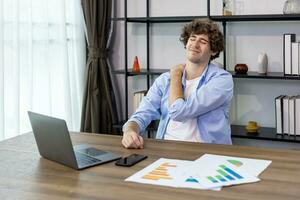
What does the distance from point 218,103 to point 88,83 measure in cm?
176

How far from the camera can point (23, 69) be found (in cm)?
322

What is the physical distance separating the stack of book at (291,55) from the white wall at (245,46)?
0.70 ft

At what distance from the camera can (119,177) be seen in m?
1.58

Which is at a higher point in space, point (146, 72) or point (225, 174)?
point (146, 72)

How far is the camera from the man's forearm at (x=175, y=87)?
7.81ft

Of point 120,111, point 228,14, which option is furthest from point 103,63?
point 228,14

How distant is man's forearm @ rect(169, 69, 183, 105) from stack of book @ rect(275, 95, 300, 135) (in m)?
1.15

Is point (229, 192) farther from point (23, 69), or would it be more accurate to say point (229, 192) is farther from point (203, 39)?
point (23, 69)

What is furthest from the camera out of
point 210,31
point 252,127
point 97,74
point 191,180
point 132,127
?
point 97,74

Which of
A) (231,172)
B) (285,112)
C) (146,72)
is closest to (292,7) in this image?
(285,112)

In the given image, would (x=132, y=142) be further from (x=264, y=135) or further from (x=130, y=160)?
(x=264, y=135)

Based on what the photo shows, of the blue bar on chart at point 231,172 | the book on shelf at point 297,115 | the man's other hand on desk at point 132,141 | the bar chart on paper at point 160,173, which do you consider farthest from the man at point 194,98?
the book on shelf at point 297,115

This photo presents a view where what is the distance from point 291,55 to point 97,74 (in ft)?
5.45

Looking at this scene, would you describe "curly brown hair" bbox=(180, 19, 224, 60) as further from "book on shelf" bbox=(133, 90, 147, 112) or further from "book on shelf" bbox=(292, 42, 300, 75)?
"book on shelf" bbox=(133, 90, 147, 112)
